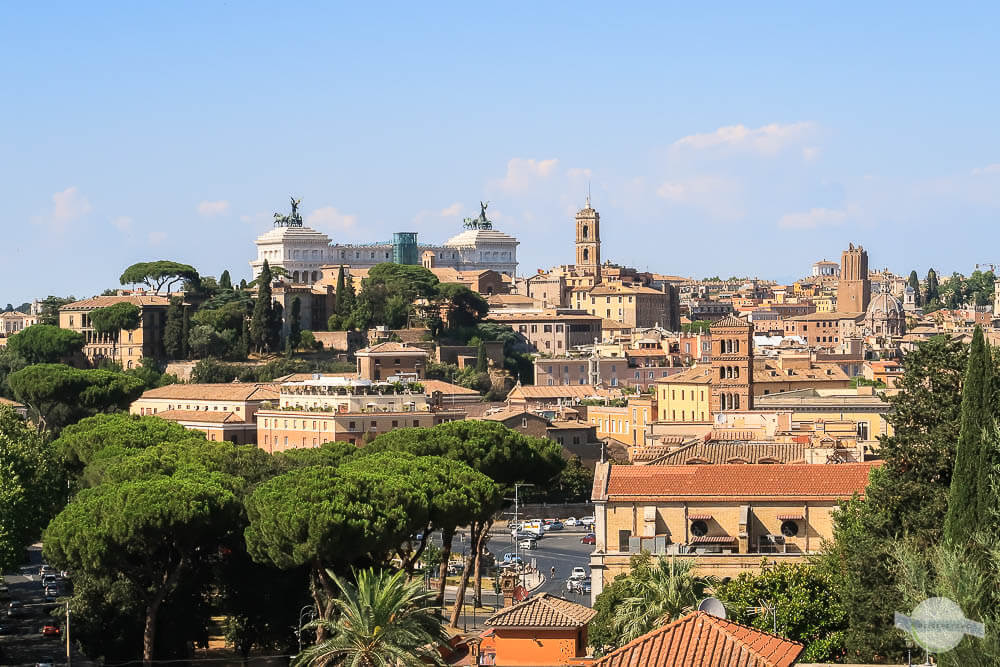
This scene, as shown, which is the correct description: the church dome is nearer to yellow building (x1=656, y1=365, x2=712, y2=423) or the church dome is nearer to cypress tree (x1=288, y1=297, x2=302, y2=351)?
cypress tree (x1=288, y1=297, x2=302, y2=351)

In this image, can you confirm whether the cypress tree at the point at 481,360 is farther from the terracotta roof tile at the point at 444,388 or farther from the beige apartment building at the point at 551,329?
the beige apartment building at the point at 551,329

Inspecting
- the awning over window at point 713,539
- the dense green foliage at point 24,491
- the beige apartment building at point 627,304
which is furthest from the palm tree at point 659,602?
the beige apartment building at point 627,304

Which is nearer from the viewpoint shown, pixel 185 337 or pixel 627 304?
pixel 185 337

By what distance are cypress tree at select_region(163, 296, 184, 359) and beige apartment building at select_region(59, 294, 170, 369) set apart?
215cm

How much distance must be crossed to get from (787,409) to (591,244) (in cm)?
9190

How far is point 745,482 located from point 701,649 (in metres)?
19.5

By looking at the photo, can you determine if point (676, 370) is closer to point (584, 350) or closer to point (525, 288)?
point (584, 350)

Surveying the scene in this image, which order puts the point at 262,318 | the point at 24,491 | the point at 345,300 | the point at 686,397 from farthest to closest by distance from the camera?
the point at 345,300 < the point at 262,318 < the point at 686,397 < the point at 24,491

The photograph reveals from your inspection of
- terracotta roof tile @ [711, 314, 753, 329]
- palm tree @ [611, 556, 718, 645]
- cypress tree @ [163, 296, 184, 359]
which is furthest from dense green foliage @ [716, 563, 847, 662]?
cypress tree @ [163, 296, 184, 359]

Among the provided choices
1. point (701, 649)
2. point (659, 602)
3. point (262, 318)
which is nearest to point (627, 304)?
point (262, 318)

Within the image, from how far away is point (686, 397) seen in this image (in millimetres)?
94500

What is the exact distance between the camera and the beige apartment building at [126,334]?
388 feet

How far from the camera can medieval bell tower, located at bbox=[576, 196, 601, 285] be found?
17275 cm

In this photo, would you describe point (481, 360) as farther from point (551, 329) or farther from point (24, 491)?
point (24, 491)
